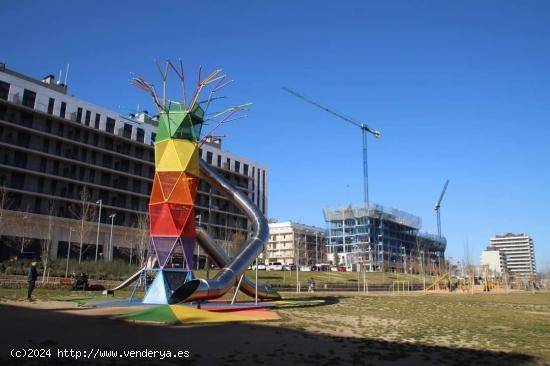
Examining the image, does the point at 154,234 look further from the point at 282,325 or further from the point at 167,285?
the point at 282,325

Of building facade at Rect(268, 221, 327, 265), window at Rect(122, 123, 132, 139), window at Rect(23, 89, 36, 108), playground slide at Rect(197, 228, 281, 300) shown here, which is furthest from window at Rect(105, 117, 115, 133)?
building facade at Rect(268, 221, 327, 265)

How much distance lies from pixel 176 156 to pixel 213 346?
13.7m

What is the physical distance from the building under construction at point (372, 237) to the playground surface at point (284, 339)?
125 metres

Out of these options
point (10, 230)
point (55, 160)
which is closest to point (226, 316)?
point (10, 230)

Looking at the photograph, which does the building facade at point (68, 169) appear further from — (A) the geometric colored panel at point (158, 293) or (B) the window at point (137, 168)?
(A) the geometric colored panel at point (158, 293)

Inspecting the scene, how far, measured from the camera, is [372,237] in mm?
151000

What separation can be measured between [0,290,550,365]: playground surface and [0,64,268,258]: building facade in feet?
146

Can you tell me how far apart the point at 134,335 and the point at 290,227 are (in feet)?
452

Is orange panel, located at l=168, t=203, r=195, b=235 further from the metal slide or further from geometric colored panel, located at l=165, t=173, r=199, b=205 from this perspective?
the metal slide

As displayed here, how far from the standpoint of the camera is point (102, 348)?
11008 mm

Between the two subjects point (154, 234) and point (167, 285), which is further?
point (154, 234)

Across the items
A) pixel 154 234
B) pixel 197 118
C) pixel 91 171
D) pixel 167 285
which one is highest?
pixel 91 171

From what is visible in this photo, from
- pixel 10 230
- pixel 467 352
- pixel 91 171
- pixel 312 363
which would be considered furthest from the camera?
pixel 91 171

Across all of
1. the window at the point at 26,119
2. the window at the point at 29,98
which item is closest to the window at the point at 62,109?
the window at the point at 29,98
